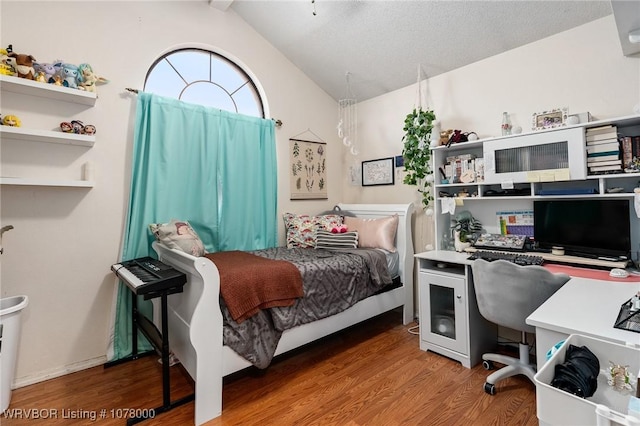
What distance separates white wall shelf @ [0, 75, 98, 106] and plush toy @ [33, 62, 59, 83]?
0.28 ft

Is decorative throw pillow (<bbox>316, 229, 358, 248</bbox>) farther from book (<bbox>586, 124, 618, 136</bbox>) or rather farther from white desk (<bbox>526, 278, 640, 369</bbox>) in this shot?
book (<bbox>586, 124, 618, 136</bbox>)

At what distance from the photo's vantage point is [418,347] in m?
2.51

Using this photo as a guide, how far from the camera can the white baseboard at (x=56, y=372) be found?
2049mm

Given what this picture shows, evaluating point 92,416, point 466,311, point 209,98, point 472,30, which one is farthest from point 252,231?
point 472,30

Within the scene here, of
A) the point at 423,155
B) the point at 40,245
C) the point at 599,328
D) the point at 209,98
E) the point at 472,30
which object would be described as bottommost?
the point at 599,328

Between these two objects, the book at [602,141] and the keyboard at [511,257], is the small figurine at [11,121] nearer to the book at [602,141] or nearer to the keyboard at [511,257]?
the keyboard at [511,257]

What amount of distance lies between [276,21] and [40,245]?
107 inches

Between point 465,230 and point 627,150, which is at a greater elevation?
point 627,150

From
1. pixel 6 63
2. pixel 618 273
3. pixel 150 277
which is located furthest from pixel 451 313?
pixel 6 63

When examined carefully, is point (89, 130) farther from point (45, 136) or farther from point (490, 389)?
point (490, 389)

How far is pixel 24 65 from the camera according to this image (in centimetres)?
197

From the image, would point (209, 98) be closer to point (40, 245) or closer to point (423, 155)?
point (40, 245)

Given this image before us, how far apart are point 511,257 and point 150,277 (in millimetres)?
2291

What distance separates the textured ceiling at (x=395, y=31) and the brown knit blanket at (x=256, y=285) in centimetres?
216
